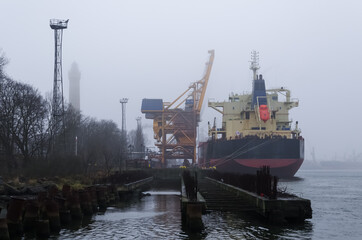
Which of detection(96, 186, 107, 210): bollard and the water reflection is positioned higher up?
detection(96, 186, 107, 210): bollard

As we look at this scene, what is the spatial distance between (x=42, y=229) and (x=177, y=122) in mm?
74035

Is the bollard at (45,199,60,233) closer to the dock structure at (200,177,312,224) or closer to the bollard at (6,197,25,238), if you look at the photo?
the bollard at (6,197,25,238)

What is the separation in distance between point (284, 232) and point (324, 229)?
117 inches

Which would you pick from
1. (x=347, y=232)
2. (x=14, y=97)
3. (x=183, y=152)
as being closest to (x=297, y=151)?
(x=183, y=152)

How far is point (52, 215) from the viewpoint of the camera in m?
17.2

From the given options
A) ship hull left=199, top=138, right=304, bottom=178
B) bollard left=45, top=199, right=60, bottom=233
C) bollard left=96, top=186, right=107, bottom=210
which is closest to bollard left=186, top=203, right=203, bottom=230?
bollard left=45, top=199, right=60, bottom=233

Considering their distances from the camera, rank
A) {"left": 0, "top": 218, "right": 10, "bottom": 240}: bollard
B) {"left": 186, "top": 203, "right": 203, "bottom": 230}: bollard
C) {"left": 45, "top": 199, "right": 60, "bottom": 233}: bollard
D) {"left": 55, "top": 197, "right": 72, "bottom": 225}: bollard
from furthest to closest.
A: 1. {"left": 55, "top": 197, "right": 72, "bottom": 225}: bollard
2. {"left": 45, "top": 199, "right": 60, "bottom": 233}: bollard
3. {"left": 186, "top": 203, "right": 203, "bottom": 230}: bollard
4. {"left": 0, "top": 218, "right": 10, "bottom": 240}: bollard

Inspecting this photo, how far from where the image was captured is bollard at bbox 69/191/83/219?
20328 mm

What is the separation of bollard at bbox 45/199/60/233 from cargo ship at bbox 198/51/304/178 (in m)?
48.3

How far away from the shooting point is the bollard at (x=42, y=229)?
51.5 feet

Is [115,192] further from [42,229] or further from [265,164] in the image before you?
[265,164]

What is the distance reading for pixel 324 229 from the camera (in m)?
19.2

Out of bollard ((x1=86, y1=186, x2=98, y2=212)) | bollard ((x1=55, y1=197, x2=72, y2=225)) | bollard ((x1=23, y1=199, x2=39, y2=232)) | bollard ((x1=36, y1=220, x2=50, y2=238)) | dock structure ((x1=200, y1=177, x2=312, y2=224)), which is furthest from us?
bollard ((x1=86, y1=186, x2=98, y2=212))

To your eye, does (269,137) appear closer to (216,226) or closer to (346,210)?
(346,210)
